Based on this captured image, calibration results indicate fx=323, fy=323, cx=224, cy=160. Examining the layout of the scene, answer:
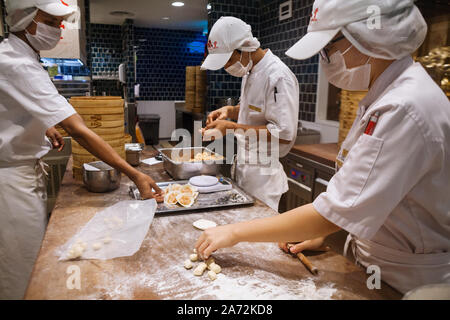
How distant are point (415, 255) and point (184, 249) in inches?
32.6

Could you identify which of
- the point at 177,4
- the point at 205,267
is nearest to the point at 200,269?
the point at 205,267

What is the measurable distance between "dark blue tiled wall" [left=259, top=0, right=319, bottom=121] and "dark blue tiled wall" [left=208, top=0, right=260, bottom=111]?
0.52ft

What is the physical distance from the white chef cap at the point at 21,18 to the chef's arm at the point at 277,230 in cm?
157

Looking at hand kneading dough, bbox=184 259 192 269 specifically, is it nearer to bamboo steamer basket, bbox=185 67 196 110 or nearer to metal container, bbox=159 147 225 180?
metal container, bbox=159 147 225 180

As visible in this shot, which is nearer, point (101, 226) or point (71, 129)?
point (101, 226)

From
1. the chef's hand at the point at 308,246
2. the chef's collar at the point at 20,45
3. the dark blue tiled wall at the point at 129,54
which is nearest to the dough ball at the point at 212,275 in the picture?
the chef's hand at the point at 308,246

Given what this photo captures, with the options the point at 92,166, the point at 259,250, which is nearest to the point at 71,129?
the point at 92,166

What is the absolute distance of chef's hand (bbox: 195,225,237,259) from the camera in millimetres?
1158

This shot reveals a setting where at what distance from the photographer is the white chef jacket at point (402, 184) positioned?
0.89m

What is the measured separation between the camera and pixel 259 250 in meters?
1.29

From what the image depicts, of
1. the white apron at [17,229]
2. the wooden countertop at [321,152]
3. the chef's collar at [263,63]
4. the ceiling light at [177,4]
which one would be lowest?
the white apron at [17,229]

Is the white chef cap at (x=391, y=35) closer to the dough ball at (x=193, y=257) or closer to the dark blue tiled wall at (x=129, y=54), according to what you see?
the dough ball at (x=193, y=257)

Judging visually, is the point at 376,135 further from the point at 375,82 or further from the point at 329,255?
the point at 329,255

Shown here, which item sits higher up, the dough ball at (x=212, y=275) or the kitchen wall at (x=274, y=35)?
the kitchen wall at (x=274, y=35)
